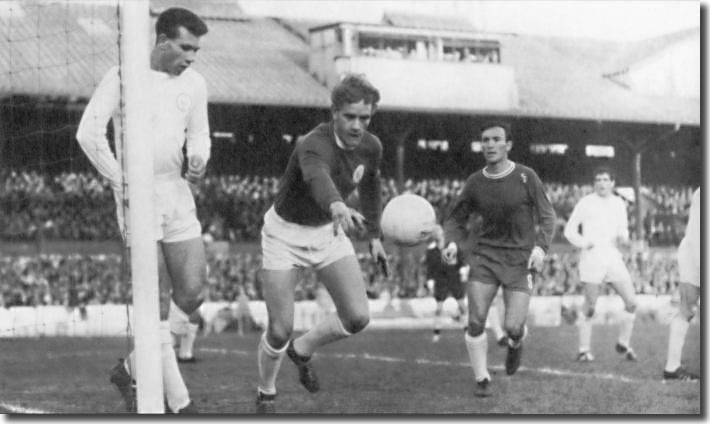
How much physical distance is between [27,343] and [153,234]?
3470 mm

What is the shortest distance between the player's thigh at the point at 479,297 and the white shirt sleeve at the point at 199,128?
1622 millimetres

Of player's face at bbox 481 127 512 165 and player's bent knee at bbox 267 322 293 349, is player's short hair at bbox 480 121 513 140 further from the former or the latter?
player's bent knee at bbox 267 322 293 349

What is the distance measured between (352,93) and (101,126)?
1067mm

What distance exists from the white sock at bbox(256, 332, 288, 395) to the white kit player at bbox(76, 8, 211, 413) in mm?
362

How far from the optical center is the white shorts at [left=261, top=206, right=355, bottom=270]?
5.76 m

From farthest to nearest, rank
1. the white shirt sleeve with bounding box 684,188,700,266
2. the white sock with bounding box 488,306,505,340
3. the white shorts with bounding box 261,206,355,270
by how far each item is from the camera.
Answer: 1. the white sock with bounding box 488,306,505,340
2. the white shirt sleeve with bounding box 684,188,700,266
3. the white shorts with bounding box 261,206,355,270

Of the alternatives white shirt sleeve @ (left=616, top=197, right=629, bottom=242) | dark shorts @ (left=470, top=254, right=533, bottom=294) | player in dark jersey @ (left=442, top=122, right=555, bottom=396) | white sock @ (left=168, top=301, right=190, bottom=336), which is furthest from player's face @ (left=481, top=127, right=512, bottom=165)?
white sock @ (left=168, top=301, right=190, bottom=336)

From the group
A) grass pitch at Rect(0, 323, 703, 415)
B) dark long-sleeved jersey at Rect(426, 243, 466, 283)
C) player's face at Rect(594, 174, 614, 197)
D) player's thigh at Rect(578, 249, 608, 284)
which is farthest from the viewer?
dark long-sleeved jersey at Rect(426, 243, 466, 283)

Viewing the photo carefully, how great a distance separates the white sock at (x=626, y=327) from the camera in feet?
25.2

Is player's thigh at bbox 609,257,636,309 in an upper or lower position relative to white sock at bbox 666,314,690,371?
upper

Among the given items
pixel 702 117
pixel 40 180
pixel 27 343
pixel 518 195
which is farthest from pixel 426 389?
pixel 40 180

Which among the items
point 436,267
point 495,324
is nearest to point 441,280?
point 436,267

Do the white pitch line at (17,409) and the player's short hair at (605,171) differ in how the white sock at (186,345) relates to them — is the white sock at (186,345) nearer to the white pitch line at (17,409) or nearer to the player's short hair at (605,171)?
the white pitch line at (17,409)

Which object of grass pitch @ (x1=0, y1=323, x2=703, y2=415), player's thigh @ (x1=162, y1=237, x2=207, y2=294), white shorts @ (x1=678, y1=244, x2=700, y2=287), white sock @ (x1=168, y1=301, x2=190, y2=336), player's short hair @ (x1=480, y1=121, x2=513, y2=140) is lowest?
grass pitch @ (x1=0, y1=323, x2=703, y2=415)
